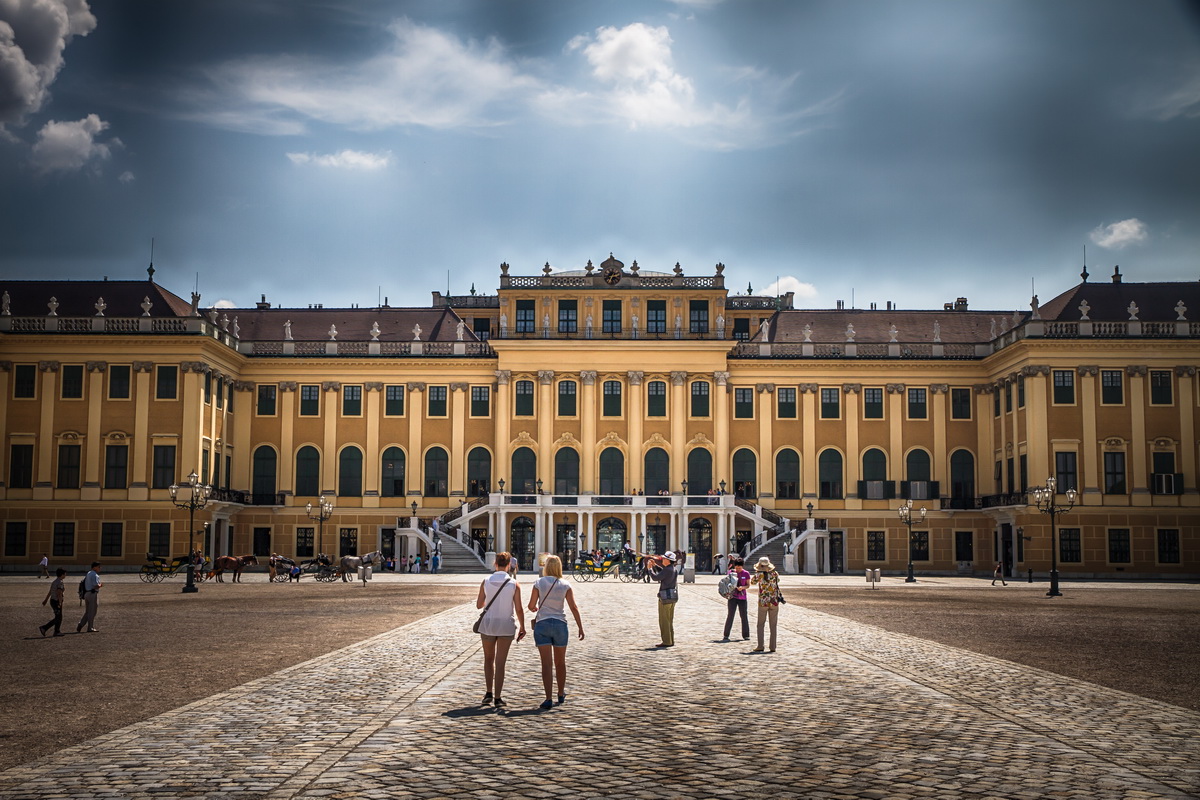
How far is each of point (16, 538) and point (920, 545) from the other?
48.0 m

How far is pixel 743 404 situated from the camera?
71.6 meters

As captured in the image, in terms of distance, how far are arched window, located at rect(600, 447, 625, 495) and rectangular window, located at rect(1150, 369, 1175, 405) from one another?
27949 mm

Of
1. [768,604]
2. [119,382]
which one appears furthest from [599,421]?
[768,604]

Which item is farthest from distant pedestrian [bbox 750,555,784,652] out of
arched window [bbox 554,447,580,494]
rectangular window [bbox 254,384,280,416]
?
rectangular window [bbox 254,384,280,416]

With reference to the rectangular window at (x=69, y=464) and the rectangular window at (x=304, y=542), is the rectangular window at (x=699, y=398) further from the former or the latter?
the rectangular window at (x=69, y=464)

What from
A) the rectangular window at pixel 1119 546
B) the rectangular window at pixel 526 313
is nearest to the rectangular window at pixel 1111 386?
the rectangular window at pixel 1119 546

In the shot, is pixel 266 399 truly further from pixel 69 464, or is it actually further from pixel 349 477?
pixel 69 464

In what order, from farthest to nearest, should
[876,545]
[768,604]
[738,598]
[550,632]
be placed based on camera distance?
[876,545]
[738,598]
[768,604]
[550,632]

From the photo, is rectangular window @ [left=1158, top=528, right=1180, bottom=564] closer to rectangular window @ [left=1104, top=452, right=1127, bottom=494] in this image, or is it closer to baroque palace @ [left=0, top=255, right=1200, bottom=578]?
rectangular window @ [left=1104, top=452, right=1127, bottom=494]

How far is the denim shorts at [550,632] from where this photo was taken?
Answer: 13.6 meters

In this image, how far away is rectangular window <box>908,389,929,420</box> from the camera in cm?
7112

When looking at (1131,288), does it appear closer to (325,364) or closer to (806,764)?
(325,364)

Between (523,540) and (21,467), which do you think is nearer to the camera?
(21,467)

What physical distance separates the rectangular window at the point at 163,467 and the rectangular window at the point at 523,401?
1853cm
